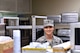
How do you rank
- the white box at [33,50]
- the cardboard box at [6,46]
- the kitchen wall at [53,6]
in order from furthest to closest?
the kitchen wall at [53,6]
the white box at [33,50]
the cardboard box at [6,46]

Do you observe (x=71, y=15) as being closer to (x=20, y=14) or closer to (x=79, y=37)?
(x=20, y=14)

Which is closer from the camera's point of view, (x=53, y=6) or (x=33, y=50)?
(x=33, y=50)

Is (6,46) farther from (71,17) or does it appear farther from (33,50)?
(71,17)

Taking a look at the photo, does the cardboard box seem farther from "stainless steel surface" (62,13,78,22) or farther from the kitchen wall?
the kitchen wall

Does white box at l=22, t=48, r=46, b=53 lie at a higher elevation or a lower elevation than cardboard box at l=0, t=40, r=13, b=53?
lower

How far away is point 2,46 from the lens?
64 cm

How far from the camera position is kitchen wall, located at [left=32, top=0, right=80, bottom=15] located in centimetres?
334

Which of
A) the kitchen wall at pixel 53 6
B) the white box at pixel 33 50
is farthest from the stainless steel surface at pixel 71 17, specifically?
the white box at pixel 33 50

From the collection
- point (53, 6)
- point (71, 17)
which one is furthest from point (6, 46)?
point (53, 6)

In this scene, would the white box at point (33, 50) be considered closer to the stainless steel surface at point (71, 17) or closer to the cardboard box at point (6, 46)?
the cardboard box at point (6, 46)

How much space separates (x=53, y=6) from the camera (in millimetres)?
3461

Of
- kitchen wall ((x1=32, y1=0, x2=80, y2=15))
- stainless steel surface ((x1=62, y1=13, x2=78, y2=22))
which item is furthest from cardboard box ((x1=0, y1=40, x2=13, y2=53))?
kitchen wall ((x1=32, y1=0, x2=80, y2=15))

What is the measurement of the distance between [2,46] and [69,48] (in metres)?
0.34

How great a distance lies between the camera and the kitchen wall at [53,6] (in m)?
3.34
